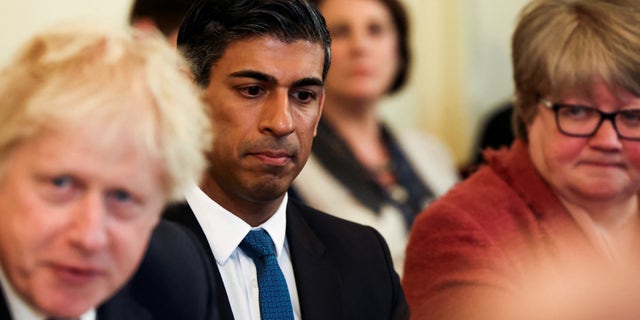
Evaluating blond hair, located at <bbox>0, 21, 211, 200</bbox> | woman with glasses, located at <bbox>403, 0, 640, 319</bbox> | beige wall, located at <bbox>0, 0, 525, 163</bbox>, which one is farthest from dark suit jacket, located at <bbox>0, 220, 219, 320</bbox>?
beige wall, located at <bbox>0, 0, 525, 163</bbox>

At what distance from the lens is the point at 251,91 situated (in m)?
1.83

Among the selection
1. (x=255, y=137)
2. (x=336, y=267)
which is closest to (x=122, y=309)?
(x=255, y=137)

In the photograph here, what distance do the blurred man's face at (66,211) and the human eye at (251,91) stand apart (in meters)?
0.50

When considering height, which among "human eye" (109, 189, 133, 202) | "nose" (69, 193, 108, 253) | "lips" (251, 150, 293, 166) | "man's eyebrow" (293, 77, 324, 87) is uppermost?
"man's eyebrow" (293, 77, 324, 87)

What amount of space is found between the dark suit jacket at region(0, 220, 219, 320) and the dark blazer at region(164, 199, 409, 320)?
0.13 meters

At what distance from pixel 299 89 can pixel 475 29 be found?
385cm

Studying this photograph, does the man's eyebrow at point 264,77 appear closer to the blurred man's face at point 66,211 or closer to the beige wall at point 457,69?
the blurred man's face at point 66,211

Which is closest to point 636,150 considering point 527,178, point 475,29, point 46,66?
point 527,178

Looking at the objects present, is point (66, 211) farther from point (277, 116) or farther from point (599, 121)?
point (599, 121)

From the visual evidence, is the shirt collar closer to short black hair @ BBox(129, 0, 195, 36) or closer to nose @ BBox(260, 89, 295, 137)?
nose @ BBox(260, 89, 295, 137)

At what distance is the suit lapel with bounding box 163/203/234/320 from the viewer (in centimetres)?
179

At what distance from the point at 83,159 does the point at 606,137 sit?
140cm

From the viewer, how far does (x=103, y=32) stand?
4.52 ft

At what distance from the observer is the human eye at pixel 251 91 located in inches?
71.9
